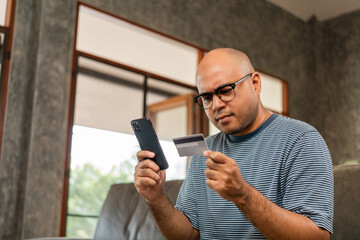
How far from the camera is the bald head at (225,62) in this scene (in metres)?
1.43

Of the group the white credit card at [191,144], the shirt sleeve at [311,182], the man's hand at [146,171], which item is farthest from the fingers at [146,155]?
the shirt sleeve at [311,182]

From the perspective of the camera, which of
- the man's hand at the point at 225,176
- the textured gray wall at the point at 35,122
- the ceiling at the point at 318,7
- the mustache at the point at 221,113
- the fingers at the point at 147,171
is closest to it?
the man's hand at the point at 225,176

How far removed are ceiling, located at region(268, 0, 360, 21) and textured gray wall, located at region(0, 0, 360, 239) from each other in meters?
0.08

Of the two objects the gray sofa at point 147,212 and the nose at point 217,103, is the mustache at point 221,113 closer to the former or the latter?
the nose at point 217,103

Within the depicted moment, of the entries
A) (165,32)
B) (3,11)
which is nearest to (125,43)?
(165,32)

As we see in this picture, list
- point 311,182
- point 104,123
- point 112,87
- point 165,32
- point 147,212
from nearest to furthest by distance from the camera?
point 311,182 < point 147,212 < point 104,123 < point 165,32 < point 112,87

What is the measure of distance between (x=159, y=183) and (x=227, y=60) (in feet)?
1.48

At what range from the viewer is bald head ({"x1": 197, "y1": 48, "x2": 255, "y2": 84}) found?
143 cm

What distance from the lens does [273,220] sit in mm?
1087

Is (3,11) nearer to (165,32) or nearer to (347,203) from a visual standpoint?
(165,32)

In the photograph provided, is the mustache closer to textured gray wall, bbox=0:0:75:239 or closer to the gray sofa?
the gray sofa

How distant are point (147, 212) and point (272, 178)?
0.83m

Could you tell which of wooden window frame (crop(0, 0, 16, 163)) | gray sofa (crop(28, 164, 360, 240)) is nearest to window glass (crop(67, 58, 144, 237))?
wooden window frame (crop(0, 0, 16, 163))

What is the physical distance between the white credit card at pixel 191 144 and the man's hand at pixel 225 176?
0.04 m
